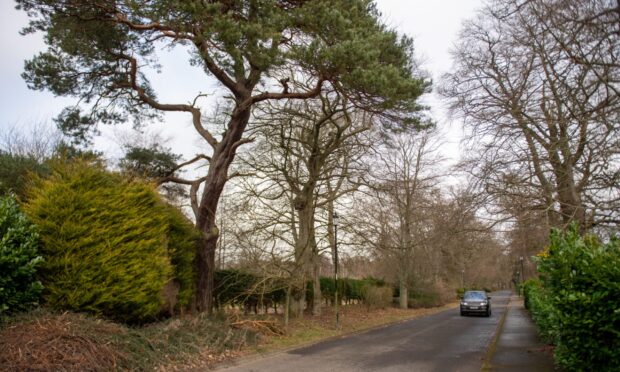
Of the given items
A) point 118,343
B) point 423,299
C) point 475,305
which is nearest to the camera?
point 118,343

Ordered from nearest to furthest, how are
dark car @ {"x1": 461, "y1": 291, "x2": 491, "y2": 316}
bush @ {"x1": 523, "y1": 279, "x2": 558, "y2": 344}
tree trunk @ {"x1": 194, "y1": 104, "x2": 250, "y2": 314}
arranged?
bush @ {"x1": 523, "y1": 279, "x2": 558, "y2": 344}, tree trunk @ {"x1": 194, "y1": 104, "x2": 250, "y2": 314}, dark car @ {"x1": 461, "y1": 291, "x2": 491, "y2": 316}

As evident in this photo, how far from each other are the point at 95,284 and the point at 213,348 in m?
3.21

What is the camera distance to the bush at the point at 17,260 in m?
7.85

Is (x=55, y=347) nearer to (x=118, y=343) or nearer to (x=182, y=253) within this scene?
(x=118, y=343)

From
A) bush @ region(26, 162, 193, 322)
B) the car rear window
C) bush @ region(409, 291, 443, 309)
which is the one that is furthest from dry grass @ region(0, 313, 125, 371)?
bush @ region(409, 291, 443, 309)

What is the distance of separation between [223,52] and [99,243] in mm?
5510

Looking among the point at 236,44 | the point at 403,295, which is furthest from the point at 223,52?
the point at 403,295

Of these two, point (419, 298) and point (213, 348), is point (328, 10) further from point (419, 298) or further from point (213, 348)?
point (419, 298)

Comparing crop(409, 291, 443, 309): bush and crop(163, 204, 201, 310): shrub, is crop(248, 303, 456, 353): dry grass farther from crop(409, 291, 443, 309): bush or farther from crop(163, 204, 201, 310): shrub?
crop(409, 291, 443, 309): bush

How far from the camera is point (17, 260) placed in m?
7.91

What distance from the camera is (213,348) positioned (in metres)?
10.9

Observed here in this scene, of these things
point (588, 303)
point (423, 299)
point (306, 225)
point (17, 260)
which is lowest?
point (423, 299)

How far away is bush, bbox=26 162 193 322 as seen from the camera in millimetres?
8898

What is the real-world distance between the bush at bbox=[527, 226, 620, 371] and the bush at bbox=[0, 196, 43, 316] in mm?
8540
